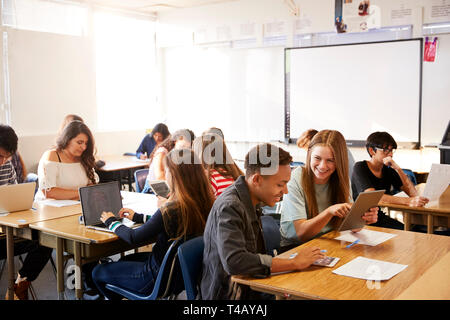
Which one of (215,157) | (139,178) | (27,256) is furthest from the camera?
(139,178)

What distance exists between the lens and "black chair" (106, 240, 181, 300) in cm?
250

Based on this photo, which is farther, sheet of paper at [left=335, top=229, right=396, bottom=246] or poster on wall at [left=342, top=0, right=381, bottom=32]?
poster on wall at [left=342, top=0, right=381, bottom=32]

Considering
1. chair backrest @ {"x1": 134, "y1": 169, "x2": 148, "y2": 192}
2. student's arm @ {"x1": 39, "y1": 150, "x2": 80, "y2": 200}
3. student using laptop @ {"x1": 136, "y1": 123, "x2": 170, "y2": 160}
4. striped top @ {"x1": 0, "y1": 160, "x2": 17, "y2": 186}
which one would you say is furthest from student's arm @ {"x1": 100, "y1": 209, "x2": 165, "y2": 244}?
student using laptop @ {"x1": 136, "y1": 123, "x2": 170, "y2": 160}

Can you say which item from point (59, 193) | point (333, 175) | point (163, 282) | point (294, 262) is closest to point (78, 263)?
point (163, 282)

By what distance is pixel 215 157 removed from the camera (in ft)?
12.5

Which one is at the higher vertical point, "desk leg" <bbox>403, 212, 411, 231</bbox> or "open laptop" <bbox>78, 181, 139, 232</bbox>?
"open laptop" <bbox>78, 181, 139, 232</bbox>

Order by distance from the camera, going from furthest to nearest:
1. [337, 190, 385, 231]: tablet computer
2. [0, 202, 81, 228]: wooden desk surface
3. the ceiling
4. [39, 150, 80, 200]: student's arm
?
the ceiling, [39, 150, 80, 200]: student's arm, [0, 202, 81, 228]: wooden desk surface, [337, 190, 385, 231]: tablet computer

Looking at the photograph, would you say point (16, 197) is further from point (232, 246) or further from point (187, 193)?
point (232, 246)

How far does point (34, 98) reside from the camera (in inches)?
248

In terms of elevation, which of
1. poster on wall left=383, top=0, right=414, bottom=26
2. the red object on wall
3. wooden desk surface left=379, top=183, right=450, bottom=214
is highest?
poster on wall left=383, top=0, right=414, bottom=26

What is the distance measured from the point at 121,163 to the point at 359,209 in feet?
14.5

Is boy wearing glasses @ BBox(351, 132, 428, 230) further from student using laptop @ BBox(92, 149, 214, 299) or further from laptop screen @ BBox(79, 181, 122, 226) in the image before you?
laptop screen @ BBox(79, 181, 122, 226)

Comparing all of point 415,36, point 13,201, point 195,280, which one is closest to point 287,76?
point 415,36

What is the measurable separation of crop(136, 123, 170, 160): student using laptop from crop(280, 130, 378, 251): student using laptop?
3865 millimetres
